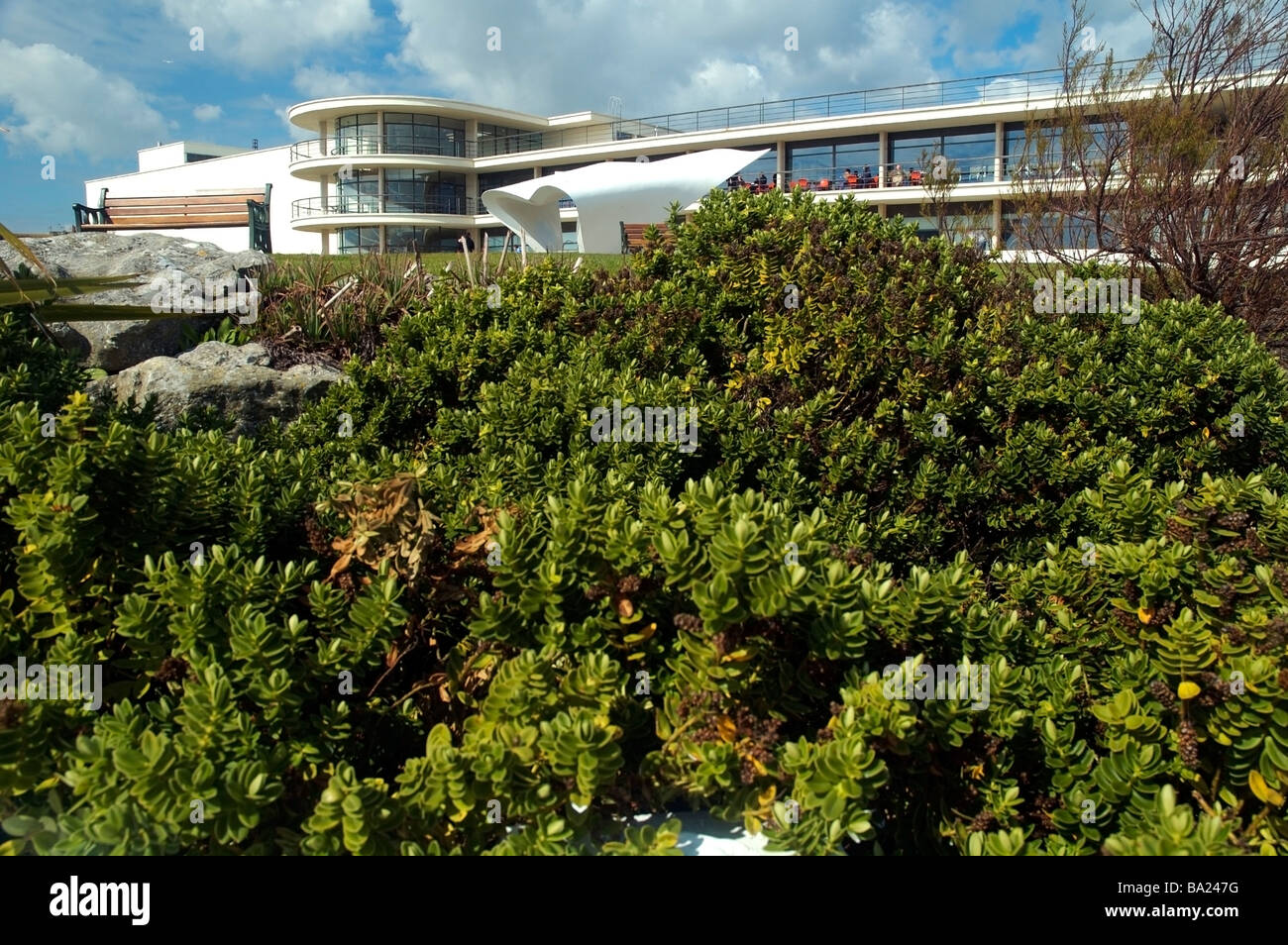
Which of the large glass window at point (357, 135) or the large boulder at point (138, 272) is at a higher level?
the large glass window at point (357, 135)

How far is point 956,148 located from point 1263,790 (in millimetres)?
47159

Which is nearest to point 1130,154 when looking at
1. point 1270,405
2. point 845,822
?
point 1270,405

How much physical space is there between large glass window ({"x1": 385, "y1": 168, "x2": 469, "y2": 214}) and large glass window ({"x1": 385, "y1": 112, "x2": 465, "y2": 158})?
1.54 meters

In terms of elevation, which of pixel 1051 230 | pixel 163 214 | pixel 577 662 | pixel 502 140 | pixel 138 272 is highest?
pixel 502 140

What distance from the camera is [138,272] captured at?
362 inches

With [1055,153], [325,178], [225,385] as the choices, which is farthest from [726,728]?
[325,178]

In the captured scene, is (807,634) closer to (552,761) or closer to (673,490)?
(552,761)

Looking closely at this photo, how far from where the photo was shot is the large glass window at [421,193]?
52688 mm

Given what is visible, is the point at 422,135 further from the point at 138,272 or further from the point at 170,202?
the point at 138,272

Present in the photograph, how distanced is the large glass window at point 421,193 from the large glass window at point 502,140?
12.3 feet

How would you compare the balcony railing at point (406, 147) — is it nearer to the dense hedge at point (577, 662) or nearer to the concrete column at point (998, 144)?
the concrete column at point (998, 144)

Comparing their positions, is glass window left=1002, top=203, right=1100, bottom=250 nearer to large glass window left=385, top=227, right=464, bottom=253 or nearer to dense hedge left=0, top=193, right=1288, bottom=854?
dense hedge left=0, top=193, right=1288, bottom=854

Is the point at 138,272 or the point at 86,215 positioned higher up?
the point at 86,215

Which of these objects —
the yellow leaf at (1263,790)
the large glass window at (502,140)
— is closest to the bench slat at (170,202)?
the yellow leaf at (1263,790)
